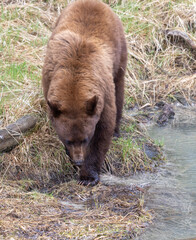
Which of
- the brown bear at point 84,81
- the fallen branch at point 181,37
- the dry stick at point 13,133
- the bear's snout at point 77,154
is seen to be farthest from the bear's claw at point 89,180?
the fallen branch at point 181,37

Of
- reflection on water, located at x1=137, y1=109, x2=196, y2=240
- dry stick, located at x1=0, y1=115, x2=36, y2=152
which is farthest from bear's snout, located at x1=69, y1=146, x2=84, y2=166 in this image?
dry stick, located at x1=0, y1=115, x2=36, y2=152

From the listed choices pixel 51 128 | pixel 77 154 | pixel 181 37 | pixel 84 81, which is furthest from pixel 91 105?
pixel 181 37

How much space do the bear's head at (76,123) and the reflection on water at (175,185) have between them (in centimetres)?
96

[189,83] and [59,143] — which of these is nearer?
[59,143]

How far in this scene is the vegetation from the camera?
4.25 m

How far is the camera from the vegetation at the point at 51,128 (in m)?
4.25

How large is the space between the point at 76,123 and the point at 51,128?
132 centimetres

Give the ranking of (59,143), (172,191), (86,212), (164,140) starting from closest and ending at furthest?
(86,212), (172,191), (59,143), (164,140)

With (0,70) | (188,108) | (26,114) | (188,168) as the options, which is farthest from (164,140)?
(0,70)

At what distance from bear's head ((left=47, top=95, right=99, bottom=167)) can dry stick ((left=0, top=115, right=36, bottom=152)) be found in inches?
31.6

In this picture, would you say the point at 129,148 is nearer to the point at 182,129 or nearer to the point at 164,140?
the point at 164,140

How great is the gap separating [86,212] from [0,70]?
11.2 feet

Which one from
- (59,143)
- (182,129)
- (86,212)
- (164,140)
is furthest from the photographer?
(182,129)

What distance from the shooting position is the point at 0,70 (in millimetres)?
7070
